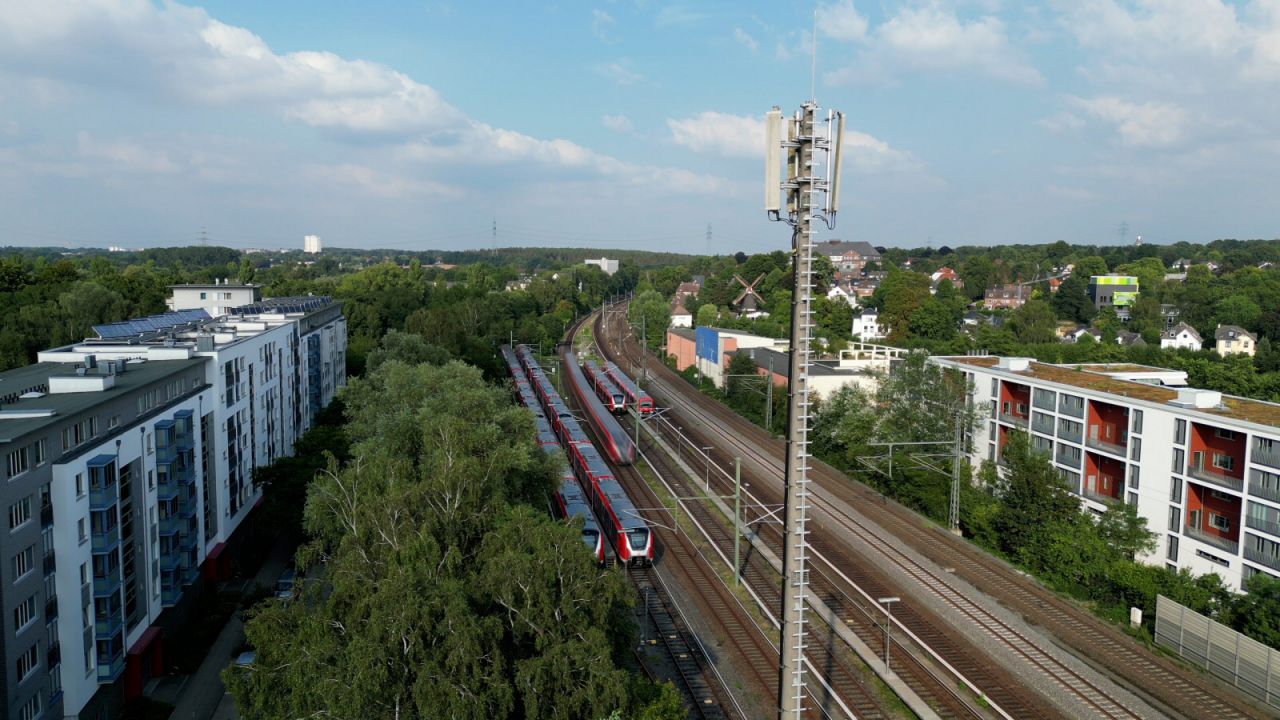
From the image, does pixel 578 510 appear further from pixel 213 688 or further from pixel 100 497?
pixel 100 497

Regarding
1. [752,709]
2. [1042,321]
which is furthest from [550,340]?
[752,709]

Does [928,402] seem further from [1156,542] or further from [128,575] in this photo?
[128,575]

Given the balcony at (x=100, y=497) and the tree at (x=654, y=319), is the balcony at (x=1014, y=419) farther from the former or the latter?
the tree at (x=654, y=319)

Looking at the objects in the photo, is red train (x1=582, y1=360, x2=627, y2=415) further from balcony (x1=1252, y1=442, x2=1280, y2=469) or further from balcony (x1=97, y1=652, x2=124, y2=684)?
balcony (x1=97, y1=652, x2=124, y2=684)

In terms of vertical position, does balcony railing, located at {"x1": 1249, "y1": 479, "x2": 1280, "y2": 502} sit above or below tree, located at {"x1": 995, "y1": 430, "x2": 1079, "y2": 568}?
above

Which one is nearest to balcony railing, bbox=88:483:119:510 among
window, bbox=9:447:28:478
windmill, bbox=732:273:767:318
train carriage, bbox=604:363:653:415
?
window, bbox=9:447:28:478
